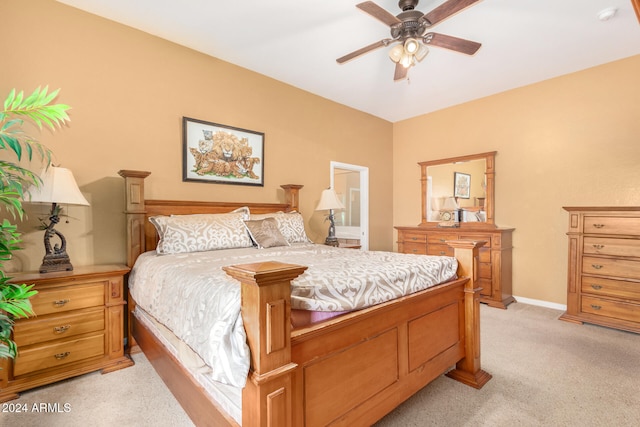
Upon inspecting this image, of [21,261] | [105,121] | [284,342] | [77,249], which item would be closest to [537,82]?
[284,342]

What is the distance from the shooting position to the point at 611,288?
3059mm

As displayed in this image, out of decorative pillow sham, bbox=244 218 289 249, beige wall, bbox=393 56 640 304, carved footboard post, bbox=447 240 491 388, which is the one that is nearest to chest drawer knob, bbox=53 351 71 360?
decorative pillow sham, bbox=244 218 289 249

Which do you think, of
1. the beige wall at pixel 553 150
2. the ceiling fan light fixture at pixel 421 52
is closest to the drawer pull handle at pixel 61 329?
the ceiling fan light fixture at pixel 421 52

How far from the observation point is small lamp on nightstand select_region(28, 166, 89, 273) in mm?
2068

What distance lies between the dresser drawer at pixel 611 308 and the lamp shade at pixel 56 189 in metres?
4.75

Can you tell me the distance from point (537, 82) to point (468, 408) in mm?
3990

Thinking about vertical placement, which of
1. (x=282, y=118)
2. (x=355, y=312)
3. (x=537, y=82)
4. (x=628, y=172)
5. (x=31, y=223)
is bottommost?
(x=355, y=312)

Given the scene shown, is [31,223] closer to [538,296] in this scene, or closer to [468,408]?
[468,408]

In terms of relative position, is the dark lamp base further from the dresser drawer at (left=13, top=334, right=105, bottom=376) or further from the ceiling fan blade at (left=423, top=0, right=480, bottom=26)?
the ceiling fan blade at (left=423, top=0, right=480, bottom=26)

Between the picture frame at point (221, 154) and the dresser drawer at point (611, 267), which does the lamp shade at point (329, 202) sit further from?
the dresser drawer at point (611, 267)

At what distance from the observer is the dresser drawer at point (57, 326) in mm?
1938

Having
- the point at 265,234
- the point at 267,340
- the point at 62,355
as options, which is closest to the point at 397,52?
the point at 265,234

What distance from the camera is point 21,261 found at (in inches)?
90.9

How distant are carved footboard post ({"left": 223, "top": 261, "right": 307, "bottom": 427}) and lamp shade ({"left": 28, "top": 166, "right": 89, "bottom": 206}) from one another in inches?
70.4
